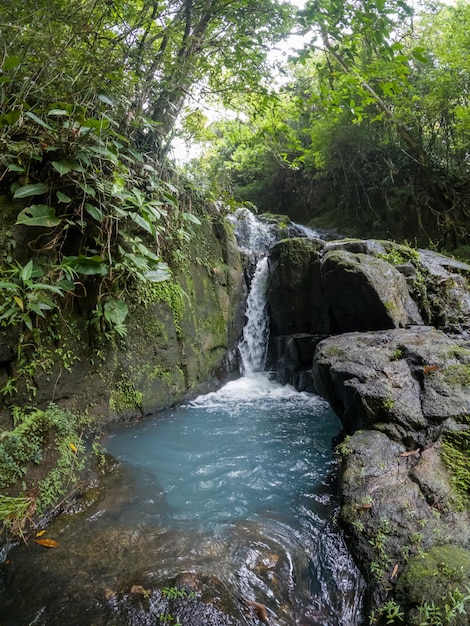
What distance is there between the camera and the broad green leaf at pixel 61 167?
3.29 m

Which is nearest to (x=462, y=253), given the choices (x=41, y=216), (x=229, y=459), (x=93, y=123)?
(x=229, y=459)

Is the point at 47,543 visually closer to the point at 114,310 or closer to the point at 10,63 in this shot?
the point at 114,310

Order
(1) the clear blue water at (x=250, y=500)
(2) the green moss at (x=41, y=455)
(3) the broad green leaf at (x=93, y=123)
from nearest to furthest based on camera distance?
(1) the clear blue water at (x=250, y=500)
(2) the green moss at (x=41, y=455)
(3) the broad green leaf at (x=93, y=123)

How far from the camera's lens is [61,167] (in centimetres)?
332

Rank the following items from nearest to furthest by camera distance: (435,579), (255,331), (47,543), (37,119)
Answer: (435,579)
(47,543)
(37,119)
(255,331)

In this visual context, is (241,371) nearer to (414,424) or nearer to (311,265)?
(311,265)

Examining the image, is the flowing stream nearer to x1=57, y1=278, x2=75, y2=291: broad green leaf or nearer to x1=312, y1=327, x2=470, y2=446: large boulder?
x1=312, y1=327, x2=470, y2=446: large boulder

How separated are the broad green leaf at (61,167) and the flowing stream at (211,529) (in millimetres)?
2862

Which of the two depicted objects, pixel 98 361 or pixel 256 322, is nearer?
pixel 98 361

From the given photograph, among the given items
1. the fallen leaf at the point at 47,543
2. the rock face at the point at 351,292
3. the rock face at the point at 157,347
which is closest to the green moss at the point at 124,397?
the rock face at the point at 157,347

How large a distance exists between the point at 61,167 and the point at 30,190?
0.36 metres

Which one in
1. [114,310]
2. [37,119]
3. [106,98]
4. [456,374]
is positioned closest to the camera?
[37,119]

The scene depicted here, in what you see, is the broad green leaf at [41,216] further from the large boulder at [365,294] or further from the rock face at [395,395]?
the large boulder at [365,294]

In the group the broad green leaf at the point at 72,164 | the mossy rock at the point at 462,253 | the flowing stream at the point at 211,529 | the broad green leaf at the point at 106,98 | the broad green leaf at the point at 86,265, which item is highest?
the mossy rock at the point at 462,253
